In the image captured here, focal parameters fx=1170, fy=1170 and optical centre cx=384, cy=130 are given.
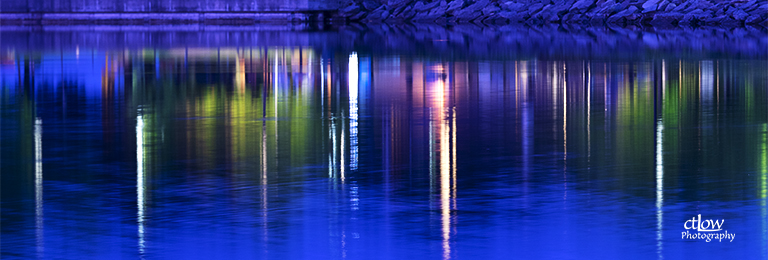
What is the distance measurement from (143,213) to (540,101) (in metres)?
6.85

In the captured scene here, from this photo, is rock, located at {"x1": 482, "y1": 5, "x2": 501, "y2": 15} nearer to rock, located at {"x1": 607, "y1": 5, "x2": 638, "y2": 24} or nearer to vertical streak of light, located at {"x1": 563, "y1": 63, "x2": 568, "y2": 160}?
rock, located at {"x1": 607, "y1": 5, "x2": 638, "y2": 24}

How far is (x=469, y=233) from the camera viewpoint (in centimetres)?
623

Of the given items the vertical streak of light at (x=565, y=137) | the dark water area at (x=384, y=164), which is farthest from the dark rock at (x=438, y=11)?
the vertical streak of light at (x=565, y=137)

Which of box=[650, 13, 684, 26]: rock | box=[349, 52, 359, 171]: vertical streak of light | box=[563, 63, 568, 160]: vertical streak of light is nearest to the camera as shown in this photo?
box=[349, 52, 359, 171]: vertical streak of light

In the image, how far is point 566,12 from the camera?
47.6 m

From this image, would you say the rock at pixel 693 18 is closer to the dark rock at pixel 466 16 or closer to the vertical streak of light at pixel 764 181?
the dark rock at pixel 466 16

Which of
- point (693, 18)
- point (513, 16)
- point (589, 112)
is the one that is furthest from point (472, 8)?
point (589, 112)

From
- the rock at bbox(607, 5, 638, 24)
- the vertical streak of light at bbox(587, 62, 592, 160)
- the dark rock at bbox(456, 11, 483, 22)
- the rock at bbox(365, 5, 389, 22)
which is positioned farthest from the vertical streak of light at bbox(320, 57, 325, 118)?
the rock at bbox(365, 5, 389, 22)

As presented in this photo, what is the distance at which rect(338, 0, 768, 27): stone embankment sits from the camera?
42.4 m

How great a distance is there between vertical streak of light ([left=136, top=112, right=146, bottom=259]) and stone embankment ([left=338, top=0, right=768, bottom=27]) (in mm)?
32163

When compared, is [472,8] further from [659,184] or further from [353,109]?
[659,184]

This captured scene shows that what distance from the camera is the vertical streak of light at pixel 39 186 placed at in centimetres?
614

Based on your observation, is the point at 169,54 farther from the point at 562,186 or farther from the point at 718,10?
the point at 718,10

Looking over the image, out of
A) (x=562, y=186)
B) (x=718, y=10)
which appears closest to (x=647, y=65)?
(x=562, y=186)
